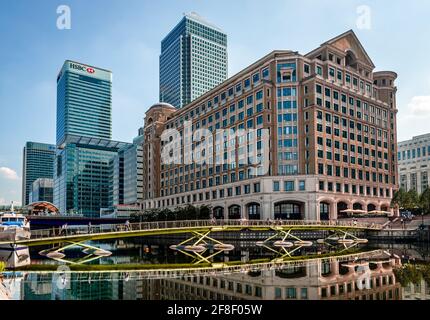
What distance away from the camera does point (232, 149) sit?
111812 millimetres

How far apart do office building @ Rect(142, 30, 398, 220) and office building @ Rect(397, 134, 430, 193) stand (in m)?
57.2

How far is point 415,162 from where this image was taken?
173875 millimetres

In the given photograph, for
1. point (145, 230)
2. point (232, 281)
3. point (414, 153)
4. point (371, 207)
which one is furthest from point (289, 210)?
point (414, 153)

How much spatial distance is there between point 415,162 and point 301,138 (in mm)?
97738

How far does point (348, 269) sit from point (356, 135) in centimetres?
7421

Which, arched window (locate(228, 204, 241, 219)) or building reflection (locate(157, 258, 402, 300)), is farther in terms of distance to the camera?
arched window (locate(228, 204, 241, 219))

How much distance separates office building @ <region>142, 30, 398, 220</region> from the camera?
9881 cm

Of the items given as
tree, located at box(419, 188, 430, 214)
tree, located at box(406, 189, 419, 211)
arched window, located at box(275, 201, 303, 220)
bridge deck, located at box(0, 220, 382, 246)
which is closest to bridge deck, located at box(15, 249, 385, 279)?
bridge deck, located at box(0, 220, 382, 246)

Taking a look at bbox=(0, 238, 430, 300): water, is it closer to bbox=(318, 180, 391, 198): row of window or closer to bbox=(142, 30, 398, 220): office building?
bbox=(318, 180, 391, 198): row of window

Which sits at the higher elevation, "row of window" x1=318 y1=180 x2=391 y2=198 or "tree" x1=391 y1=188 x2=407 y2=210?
"row of window" x1=318 y1=180 x2=391 y2=198

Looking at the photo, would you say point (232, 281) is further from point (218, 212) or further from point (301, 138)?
point (218, 212)
